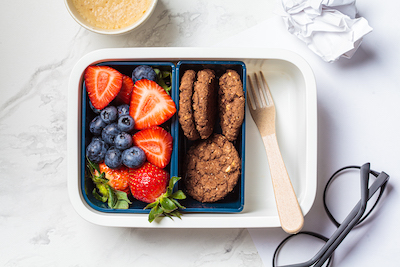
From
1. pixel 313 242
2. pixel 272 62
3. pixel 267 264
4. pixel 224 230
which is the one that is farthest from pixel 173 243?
pixel 272 62

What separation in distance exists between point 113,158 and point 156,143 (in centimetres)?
14

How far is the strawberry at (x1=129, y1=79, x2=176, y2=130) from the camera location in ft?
3.35

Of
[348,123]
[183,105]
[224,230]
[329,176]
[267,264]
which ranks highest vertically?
[183,105]

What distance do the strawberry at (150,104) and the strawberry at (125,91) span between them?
0.15 feet

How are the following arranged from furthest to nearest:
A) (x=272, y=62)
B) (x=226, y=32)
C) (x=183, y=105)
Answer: (x=226, y=32) < (x=272, y=62) < (x=183, y=105)

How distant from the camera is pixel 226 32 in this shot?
4.07 ft

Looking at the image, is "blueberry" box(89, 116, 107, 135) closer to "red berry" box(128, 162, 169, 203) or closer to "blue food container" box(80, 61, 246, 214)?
"blue food container" box(80, 61, 246, 214)

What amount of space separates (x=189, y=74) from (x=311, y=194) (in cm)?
55

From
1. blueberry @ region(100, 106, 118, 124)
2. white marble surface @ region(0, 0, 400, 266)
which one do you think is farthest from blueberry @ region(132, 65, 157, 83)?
white marble surface @ region(0, 0, 400, 266)

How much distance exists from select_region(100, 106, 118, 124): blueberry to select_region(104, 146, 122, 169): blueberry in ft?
0.29

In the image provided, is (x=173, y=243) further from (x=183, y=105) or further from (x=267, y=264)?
(x=183, y=105)

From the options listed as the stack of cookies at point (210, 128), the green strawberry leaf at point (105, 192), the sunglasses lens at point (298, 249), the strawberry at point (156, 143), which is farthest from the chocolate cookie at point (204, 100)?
the sunglasses lens at point (298, 249)

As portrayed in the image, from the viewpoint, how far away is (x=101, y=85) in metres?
1.02

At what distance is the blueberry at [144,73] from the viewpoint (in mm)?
1043
